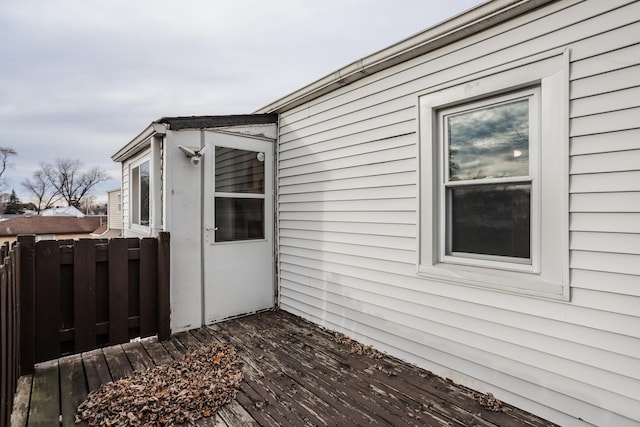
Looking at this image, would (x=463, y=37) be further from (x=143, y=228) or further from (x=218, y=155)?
(x=143, y=228)

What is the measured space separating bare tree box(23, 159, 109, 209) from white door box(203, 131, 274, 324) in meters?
49.5

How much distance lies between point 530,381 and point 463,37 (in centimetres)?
275

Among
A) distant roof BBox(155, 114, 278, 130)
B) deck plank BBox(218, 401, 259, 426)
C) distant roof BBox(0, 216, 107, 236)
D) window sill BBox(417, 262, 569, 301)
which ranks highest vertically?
distant roof BBox(155, 114, 278, 130)

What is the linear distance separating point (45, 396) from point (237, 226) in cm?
248

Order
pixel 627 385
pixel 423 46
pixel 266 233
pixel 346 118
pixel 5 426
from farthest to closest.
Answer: pixel 266 233, pixel 346 118, pixel 423 46, pixel 627 385, pixel 5 426

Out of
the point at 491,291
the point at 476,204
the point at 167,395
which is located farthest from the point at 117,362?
the point at 476,204

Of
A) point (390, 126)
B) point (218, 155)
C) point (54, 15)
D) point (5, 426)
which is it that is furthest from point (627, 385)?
point (54, 15)

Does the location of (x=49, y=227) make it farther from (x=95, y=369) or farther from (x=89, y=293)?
(x=95, y=369)

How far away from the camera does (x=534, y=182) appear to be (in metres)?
2.26

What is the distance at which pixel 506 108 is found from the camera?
96.0 inches

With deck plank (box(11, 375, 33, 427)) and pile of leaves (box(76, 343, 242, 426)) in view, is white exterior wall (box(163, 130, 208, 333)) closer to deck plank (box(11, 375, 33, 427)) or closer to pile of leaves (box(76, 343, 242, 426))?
pile of leaves (box(76, 343, 242, 426))

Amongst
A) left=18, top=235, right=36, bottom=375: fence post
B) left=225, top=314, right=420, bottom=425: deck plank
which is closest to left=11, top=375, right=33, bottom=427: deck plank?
left=18, top=235, right=36, bottom=375: fence post

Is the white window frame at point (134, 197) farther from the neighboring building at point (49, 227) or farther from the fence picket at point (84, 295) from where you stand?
the neighboring building at point (49, 227)

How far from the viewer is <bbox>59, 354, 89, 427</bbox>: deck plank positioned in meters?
2.18
